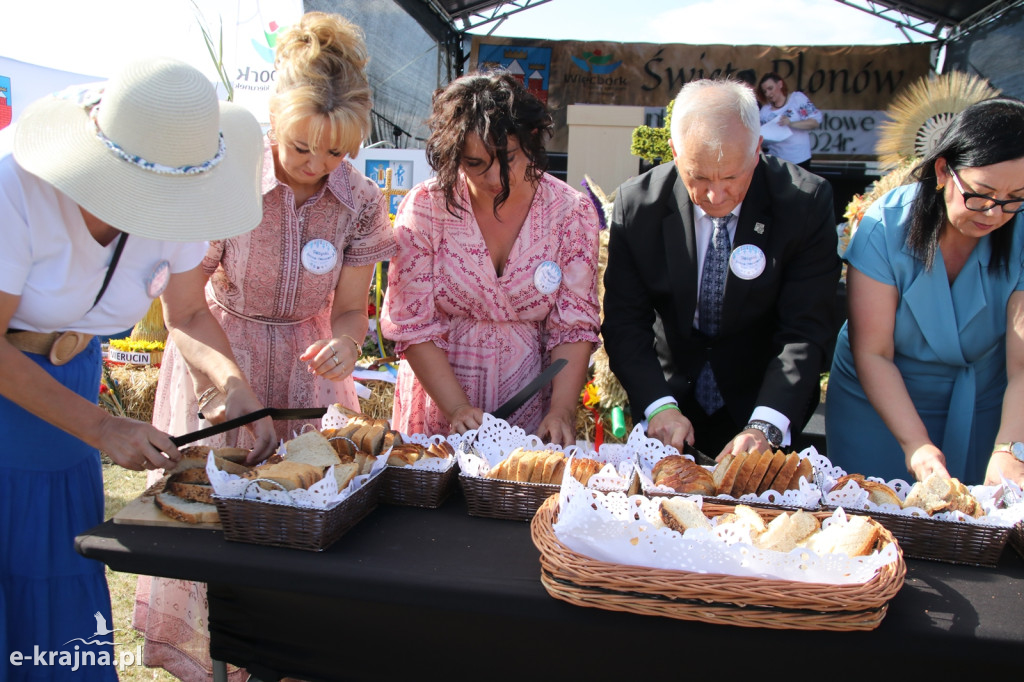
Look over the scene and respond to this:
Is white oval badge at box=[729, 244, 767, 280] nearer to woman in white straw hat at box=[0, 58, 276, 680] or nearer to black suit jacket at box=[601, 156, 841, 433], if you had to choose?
Result: black suit jacket at box=[601, 156, 841, 433]

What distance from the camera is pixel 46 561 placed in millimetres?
1647

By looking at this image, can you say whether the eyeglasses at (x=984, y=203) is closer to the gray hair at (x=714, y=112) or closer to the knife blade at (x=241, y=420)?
the gray hair at (x=714, y=112)

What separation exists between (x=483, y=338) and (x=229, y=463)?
84 centimetres

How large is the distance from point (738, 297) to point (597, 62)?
952cm

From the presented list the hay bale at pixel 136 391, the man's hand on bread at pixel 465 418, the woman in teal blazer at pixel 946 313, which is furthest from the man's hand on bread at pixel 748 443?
the hay bale at pixel 136 391

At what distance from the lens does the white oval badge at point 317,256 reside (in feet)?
6.75

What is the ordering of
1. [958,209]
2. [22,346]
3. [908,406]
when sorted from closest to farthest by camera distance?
[22,346] → [958,209] → [908,406]

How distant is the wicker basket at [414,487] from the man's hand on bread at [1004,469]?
125 cm

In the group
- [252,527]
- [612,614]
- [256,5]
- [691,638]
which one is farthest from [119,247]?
[256,5]

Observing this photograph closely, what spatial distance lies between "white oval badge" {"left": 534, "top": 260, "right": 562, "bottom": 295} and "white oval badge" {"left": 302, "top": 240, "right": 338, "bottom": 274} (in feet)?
1.90

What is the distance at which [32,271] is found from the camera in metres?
1.48

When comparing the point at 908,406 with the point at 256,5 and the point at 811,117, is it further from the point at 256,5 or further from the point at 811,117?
the point at 811,117

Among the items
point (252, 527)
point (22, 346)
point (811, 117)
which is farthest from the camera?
point (811, 117)

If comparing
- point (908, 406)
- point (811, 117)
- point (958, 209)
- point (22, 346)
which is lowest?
point (908, 406)
